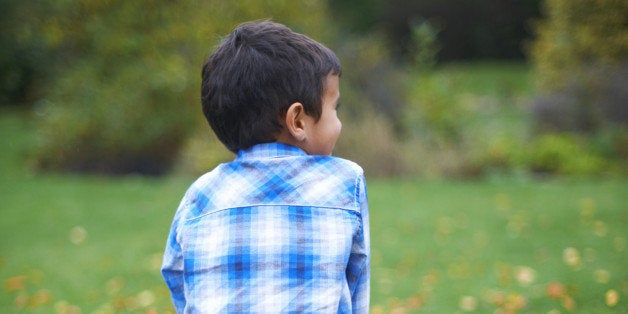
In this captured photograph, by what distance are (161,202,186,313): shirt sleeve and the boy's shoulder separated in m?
0.10

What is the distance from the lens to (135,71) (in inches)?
413

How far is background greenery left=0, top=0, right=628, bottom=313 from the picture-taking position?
203 inches

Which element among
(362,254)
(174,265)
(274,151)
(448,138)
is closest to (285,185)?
(274,151)

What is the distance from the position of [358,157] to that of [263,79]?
7.54 metres

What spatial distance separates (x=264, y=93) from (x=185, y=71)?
8.97 meters

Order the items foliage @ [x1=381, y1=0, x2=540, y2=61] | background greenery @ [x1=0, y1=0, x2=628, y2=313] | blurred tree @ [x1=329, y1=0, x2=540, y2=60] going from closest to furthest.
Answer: background greenery @ [x1=0, y1=0, x2=628, y2=313] → foliage @ [x1=381, y1=0, x2=540, y2=61] → blurred tree @ [x1=329, y1=0, x2=540, y2=60]

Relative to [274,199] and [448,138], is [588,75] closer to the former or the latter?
[448,138]

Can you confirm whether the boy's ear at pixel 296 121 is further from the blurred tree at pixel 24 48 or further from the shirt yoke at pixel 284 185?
the blurred tree at pixel 24 48

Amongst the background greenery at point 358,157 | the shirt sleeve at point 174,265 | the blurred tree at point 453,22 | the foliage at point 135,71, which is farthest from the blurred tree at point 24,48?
the blurred tree at point 453,22

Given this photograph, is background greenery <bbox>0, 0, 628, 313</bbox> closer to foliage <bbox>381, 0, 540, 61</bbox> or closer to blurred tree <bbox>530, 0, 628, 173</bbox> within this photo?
blurred tree <bbox>530, 0, 628, 173</bbox>

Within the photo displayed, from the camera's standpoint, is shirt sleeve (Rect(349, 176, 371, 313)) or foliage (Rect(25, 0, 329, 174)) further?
foliage (Rect(25, 0, 329, 174))

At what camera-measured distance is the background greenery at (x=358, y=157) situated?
5.16 m

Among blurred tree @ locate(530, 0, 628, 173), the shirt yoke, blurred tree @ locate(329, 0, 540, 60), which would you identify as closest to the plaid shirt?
the shirt yoke

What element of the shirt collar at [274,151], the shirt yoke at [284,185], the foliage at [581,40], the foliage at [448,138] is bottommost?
the foliage at [448,138]
